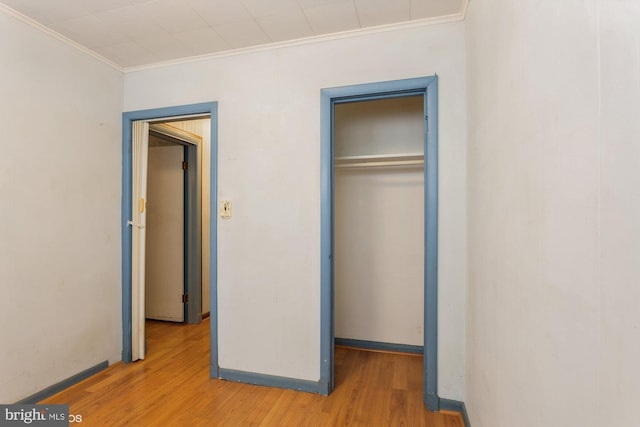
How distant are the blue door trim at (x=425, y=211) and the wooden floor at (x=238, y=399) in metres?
0.17

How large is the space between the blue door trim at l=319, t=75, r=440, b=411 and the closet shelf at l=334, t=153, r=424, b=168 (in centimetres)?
49

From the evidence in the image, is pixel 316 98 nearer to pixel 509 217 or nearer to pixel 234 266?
pixel 234 266

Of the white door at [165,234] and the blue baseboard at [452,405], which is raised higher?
the white door at [165,234]

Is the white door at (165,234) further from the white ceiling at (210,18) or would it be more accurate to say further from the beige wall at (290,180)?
the white ceiling at (210,18)

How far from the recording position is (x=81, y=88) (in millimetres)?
2316

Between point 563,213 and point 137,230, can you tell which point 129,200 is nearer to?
point 137,230

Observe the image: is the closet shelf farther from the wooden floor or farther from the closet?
the wooden floor

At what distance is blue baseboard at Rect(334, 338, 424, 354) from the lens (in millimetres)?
2729

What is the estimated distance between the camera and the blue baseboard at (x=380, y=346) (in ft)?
8.95

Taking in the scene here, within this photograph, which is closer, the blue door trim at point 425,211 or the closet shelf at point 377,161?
the blue door trim at point 425,211

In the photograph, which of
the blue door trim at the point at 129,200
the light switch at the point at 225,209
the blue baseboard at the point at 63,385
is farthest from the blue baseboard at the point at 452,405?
the blue baseboard at the point at 63,385

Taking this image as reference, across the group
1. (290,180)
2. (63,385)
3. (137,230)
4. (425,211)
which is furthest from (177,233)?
(425,211)

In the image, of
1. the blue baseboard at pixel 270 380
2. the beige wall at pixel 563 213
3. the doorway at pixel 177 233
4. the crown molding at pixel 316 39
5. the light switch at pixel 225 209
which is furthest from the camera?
the doorway at pixel 177 233

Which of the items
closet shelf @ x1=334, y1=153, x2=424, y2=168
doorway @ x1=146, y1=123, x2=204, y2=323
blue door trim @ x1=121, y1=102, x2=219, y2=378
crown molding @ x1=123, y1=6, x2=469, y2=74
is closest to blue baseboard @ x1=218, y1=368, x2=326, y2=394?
blue door trim @ x1=121, y1=102, x2=219, y2=378
